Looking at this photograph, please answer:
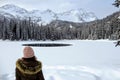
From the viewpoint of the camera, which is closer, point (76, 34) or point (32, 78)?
point (32, 78)

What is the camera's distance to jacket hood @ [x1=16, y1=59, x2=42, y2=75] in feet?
15.5

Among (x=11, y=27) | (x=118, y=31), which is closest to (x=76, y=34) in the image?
(x=11, y=27)

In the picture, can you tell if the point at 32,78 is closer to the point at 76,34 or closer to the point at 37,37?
the point at 37,37

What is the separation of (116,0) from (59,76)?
23.4 feet

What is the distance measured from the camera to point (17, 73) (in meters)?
4.76

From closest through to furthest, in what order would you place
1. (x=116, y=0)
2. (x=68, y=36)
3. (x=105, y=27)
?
(x=116, y=0) < (x=105, y=27) < (x=68, y=36)

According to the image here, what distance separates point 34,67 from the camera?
477 centimetres

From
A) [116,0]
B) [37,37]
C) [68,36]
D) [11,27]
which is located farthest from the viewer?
[68,36]

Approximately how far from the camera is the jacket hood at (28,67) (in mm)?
4723

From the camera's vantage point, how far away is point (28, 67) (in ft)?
15.6

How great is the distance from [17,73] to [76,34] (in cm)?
19500

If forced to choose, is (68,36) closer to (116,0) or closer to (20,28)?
(20,28)

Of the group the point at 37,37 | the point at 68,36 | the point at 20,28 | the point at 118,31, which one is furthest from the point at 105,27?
the point at 118,31

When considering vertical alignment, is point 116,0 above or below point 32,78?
above
